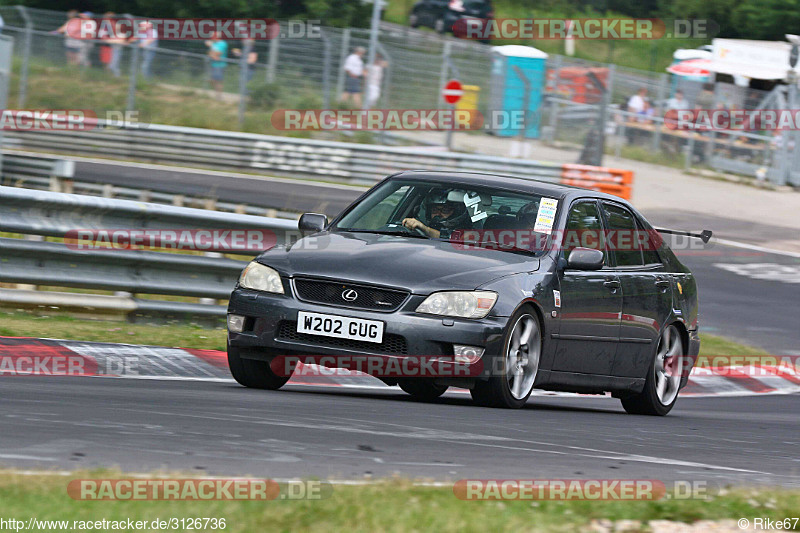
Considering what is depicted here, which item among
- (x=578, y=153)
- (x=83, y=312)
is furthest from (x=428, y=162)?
(x=83, y=312)

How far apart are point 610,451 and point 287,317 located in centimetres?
216

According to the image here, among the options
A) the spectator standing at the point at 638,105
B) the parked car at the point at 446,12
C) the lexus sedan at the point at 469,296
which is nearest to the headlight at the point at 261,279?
the lexus sedan at the point at 469,296

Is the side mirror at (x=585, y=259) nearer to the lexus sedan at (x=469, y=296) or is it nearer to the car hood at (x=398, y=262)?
the lexus sedan at (x=469, y=296)

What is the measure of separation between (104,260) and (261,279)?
9.92 ft

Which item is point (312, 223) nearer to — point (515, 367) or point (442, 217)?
point (442, 217)

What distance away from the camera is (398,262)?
25.5 feet

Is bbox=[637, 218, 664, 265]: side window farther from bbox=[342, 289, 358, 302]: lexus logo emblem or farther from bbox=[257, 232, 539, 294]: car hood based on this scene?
bbox=[342, 289, 358, 302]: lexus logo emblem

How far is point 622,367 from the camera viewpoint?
30.3 feet

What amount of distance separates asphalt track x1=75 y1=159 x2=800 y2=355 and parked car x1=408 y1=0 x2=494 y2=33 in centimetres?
2209

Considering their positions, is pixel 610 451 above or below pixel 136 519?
below

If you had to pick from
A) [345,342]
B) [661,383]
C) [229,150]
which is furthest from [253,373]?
[229,150]

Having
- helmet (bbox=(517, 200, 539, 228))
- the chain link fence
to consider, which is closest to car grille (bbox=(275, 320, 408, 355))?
helmet (bbox=(517, 200, 539, 228))

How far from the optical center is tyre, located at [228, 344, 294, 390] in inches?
320

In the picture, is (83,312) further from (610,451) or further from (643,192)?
(643,192)
